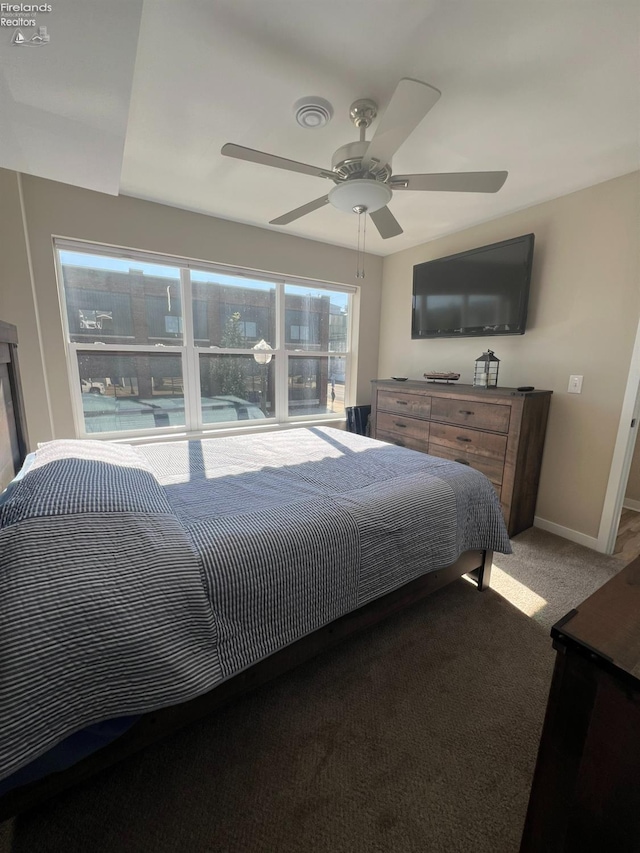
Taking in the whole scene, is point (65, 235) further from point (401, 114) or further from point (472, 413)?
point (472, 413)

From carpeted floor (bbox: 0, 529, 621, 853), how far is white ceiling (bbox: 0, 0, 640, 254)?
2.32m

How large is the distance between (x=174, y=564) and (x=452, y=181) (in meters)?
2.00

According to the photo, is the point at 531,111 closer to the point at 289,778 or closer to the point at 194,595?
the point at 194,595

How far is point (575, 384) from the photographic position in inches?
97.3

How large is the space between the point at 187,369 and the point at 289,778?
2866 millimetres

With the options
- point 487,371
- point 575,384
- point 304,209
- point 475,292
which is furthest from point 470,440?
point 304,209

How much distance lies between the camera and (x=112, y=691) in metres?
0.81

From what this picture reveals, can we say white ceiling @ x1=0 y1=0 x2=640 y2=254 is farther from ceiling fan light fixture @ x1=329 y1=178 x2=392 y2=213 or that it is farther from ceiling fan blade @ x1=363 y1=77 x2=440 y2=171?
ceiling fan light fixture @ x1=329 y1=178 x2=392 y2=213

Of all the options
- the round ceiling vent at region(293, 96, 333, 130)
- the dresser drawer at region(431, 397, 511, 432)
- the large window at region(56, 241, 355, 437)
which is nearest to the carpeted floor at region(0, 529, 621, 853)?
the dresser drawer at region(431, 397, 511, 432)

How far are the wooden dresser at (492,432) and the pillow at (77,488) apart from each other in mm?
2278

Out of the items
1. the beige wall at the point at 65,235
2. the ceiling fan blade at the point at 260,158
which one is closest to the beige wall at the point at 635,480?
the ceiling fan blade at the point at 260,158

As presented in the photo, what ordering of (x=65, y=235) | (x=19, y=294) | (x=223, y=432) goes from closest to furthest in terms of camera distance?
(x=19, y=294), (x=65, y=235), (x=223, y=432)

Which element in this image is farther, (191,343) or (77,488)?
(191,343)

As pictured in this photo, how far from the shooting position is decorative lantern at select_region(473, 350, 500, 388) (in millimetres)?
2727
